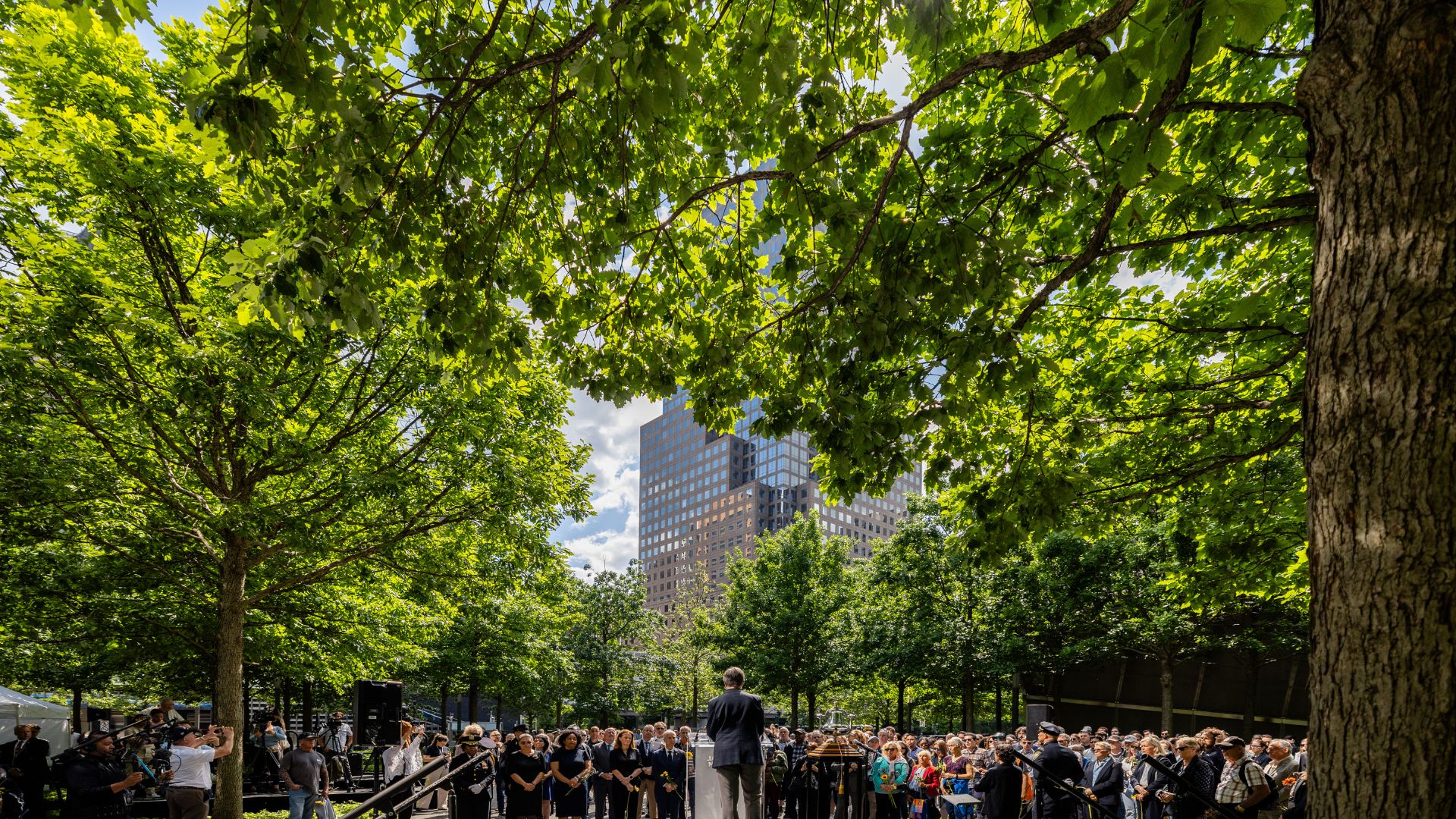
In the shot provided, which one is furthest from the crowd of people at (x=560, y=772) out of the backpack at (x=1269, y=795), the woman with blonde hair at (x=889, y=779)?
the backpack at (x=1269, y=795)

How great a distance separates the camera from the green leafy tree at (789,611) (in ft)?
94.7

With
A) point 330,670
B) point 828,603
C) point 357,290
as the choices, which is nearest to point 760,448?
point 828,603

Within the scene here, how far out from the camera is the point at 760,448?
143 meters

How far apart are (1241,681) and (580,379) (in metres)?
30.4

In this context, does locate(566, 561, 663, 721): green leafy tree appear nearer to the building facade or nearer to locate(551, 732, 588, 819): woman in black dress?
locate(551, 732, 588, 819): woman in black dress

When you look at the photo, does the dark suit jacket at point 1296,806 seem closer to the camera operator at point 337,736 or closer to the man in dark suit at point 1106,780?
the man in dark suit at point 1106,780

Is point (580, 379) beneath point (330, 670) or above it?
above

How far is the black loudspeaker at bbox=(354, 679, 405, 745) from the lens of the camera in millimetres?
11898

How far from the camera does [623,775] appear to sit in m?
11.8

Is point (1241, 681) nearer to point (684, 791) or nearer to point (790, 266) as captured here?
point (684, 791)

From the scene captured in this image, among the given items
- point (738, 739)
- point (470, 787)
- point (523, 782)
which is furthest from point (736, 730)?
point (470, 787)

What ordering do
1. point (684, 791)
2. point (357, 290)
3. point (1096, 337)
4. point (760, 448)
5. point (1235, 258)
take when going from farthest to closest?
point (760, 448)
point (684, 791)
point (1096, 337)
point (1235, 258)
point (357, 290)

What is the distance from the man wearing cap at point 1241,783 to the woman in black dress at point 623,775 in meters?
8.20

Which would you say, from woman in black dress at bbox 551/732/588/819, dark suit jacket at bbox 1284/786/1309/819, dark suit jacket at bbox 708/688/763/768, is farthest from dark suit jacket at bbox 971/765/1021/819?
woman in black dress at bbox 551/732/588/819
